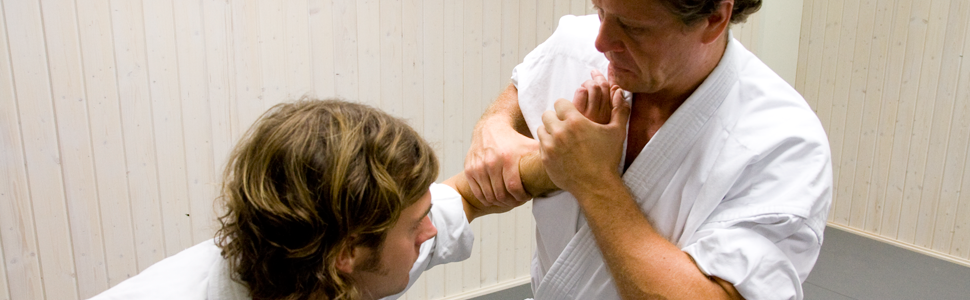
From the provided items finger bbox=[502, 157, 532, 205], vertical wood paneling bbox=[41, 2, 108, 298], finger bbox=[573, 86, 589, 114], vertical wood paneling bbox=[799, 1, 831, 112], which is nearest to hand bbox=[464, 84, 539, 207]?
finger bbox=[502, 157, 532, 205]

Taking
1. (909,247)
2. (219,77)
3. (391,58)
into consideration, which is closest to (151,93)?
(219,77)

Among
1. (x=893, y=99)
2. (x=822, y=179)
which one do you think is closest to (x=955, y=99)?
(x=893, y=99)

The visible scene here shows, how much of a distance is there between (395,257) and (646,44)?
0.55 m

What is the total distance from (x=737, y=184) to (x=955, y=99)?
3042mm

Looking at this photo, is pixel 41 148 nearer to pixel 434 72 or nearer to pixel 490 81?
pixel 434 72

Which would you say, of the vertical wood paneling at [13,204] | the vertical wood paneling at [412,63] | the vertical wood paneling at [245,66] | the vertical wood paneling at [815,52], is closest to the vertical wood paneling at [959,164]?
the vertical wood paneling at [815,52]

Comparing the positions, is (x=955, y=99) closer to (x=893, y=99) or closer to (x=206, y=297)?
(x=893, y=99)

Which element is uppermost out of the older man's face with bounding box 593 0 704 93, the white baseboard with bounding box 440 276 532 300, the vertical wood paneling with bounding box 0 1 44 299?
the older man's face with bounding box 593 0 704 93

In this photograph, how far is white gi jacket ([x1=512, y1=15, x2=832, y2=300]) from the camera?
918 millimetres

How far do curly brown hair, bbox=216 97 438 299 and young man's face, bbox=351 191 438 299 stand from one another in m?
0.04

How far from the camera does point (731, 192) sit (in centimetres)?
99

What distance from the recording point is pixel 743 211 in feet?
3.10

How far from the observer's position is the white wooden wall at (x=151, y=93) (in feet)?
6.63

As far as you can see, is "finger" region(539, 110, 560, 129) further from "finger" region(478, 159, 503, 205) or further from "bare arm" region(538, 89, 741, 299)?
"finger" region(478, 159, 503, 205)
